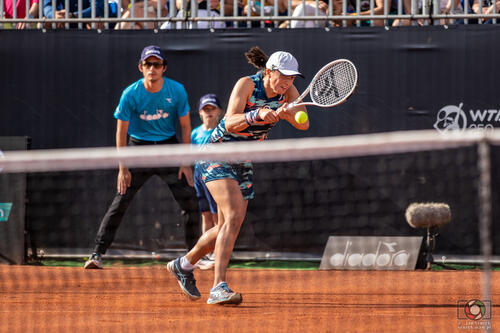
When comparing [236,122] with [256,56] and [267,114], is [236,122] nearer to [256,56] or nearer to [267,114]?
[267,114]

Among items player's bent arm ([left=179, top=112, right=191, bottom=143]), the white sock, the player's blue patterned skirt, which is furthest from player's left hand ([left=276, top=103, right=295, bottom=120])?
player's bent arm ([left=179, top=112, right=191, bottom=143])

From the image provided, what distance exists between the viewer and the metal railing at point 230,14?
7.70 m

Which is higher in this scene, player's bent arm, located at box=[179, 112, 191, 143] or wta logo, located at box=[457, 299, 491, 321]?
player's bent arm, located at box=[179, 112, 191, 143]

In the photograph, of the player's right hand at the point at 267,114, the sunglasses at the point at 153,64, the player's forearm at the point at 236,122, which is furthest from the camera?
the sunglasses at the point at 153,64

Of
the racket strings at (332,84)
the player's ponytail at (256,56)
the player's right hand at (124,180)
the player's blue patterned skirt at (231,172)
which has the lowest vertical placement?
the player's right hand at (124,180)

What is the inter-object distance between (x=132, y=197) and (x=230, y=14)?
7.88ft

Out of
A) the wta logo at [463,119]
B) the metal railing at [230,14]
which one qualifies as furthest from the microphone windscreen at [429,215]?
the metal railing at [230,14]

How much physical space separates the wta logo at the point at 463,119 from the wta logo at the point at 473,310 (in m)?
2.48

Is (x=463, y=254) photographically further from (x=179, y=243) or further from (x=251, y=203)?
(x=179, y=243)

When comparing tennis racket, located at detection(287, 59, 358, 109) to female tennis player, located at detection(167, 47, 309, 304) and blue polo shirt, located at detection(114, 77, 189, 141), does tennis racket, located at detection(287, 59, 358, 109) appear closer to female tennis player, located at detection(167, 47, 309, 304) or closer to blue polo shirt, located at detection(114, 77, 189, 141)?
female tennis player, located at detection(167, 47, 309, 304)

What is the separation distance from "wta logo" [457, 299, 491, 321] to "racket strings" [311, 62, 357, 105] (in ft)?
5.19

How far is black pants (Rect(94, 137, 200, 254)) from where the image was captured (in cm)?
706

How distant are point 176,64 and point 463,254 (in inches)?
130

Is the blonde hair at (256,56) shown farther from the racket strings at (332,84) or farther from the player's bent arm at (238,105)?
the racket strings at (332,84)
